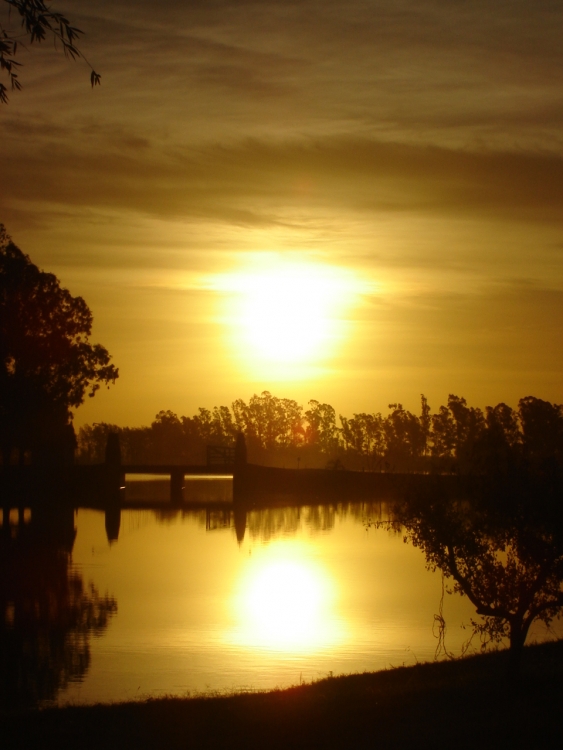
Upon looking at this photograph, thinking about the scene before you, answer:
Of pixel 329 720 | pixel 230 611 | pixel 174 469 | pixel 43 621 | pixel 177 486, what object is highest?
pixel 329 720

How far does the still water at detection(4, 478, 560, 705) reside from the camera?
19.3m

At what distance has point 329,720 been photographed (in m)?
12.1

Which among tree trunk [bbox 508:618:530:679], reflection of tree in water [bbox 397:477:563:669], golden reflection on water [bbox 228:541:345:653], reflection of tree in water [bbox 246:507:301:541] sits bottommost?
reflection of tree in water [bbox 246:507:301:541]

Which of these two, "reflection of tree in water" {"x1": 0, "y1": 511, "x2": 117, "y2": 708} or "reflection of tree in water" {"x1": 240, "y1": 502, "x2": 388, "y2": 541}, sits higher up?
"reflection of tree in water" {"x1": 0, "y1": 511, "x2": 117, "y2": 708}

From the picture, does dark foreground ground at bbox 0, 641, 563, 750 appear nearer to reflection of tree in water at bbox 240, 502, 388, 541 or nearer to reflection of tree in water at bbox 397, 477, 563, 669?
reflection of tree in water at bbox 397, 477, 563, 669

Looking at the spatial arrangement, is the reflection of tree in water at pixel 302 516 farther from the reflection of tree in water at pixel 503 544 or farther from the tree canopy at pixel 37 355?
the reflection of tree in water at pixel 503 544

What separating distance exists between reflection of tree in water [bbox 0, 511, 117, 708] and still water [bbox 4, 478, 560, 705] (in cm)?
10

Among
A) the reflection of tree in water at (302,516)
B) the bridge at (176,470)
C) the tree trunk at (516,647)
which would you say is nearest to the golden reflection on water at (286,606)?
the tree trunk at (516,647)

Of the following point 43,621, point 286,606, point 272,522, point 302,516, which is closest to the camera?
point 43,621

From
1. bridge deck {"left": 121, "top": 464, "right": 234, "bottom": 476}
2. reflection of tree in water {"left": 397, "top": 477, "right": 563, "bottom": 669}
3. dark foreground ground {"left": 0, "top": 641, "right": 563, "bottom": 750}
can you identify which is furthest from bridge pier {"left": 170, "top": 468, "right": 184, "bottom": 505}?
dark foreground ground {"left": 0, "top": 641, "right": 563, "bottom": 750}

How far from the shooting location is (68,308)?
6606 centimetres

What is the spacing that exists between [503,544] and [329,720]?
192 inches

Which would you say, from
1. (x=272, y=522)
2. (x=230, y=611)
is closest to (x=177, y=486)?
(x=272, y=522)

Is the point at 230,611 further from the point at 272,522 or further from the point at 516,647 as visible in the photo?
the point at 272,522
